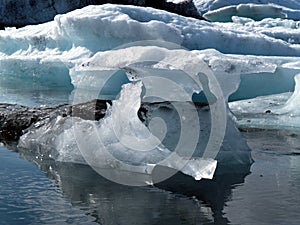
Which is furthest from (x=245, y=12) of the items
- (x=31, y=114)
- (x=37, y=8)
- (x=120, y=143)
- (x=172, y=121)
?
(x=120, y=143)

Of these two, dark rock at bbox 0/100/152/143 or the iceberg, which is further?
the iceberg

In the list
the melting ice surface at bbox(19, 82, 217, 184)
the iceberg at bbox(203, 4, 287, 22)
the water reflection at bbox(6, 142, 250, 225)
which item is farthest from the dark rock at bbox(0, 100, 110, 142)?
the iceberg at bbox(203, 4, 287, 22)

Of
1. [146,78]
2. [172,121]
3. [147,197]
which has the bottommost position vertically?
[147,197]

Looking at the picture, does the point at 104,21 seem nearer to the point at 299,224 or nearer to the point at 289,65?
the point at 289,65

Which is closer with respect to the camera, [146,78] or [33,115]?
[146,78]

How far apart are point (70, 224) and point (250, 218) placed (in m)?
0.84

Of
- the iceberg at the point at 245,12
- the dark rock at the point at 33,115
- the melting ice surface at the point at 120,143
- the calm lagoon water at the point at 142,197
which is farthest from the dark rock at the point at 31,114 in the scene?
the iceberg at the point at 245,12

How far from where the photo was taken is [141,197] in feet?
9.62

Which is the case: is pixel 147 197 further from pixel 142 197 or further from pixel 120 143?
pixel 120 143

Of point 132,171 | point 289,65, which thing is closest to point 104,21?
point 289,65

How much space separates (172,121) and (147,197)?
1135mm

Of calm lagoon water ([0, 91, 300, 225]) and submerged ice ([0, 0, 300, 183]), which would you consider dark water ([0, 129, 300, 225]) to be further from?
submerged ice ([0, 0, 300, 183])

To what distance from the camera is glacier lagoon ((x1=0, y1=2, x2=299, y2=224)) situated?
2.76 m

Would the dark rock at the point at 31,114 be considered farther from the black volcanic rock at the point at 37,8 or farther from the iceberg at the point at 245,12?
the iceberg at the point at 245,12
